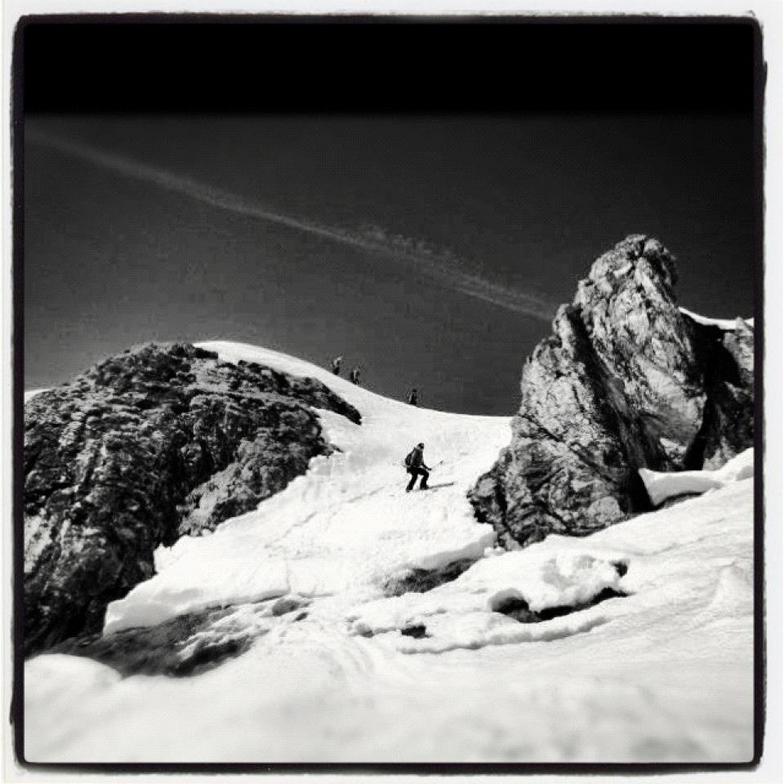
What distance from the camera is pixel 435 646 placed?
3.41 metres

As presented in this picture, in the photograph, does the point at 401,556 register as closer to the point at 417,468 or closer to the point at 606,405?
the point at 417,468

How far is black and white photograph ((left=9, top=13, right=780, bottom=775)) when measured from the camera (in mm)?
3420

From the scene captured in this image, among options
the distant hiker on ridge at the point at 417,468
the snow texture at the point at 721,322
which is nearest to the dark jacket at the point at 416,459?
the distant hiker on ridge at the point at 417,468

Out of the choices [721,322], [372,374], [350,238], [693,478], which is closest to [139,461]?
[372,374]

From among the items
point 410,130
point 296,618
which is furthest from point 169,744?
point 410,130

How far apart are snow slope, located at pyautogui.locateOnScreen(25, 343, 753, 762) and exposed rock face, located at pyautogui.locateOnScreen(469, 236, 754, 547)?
0.41ft

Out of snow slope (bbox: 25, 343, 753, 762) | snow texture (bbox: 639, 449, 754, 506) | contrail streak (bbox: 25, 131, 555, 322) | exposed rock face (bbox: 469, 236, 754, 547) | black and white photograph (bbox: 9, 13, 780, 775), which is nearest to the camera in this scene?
snow slope (bbox: 25, 343, 753, 762)

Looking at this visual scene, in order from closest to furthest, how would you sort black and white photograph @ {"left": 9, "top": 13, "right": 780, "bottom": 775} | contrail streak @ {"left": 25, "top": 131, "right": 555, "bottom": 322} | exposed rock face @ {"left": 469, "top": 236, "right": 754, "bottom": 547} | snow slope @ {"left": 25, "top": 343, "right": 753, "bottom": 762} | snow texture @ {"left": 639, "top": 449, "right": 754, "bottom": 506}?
1. snow slope @ {"left": 25, "top": 343, "right": 753, "bottom": 762}
2. black and white photograph @ {"left": 9, "top": 13, "right": 780, "bottom": 775}
3. snow texture @ {"left": 639, "top": 449, "right": 754, "bottom": 506}
4. exposed rock face @ {"left": 469, "top": 236, "right": 754, "bottom": 547}
5. contrail streak @ {"left": 25, "top": 131, "right": 555, "bottom": 322}

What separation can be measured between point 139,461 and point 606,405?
2.35 metres

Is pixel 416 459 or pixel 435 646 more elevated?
pixel 416 459

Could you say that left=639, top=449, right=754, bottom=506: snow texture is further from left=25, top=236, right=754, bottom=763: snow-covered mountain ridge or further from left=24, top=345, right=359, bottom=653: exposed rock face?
left=24, top=345, right=359, bottom=653: exposed rock face

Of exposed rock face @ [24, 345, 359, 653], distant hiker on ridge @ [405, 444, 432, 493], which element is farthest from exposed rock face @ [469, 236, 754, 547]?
exposed rock face @ [24, 345, 359, 653]
